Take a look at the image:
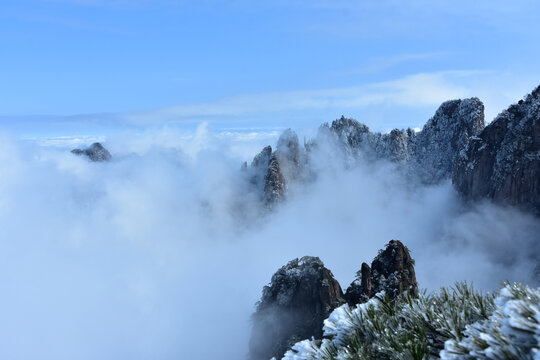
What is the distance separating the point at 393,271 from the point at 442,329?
58063mm

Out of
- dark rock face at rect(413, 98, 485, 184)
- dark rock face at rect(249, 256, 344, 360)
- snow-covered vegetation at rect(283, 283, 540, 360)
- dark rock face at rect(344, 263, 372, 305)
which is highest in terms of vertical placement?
dark rock face at rect(413, 98, 485, 184)

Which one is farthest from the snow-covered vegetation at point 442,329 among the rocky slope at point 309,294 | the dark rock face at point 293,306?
the dark rock face at point 293,306

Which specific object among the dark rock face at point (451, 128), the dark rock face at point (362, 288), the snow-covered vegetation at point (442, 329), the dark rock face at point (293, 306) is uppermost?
the dark rock face at point (451, 128)

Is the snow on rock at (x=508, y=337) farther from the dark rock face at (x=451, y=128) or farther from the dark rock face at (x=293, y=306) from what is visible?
the dark rock face at (x=451, y=128)

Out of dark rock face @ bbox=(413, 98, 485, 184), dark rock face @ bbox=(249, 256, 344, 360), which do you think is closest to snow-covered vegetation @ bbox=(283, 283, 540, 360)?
dark rock face @ bbox=(249, 256, 344, 360)

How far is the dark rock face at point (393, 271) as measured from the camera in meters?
64.9

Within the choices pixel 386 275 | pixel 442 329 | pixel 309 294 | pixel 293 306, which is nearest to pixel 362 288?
pixel 386 275

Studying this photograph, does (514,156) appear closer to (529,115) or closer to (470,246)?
(529,115)

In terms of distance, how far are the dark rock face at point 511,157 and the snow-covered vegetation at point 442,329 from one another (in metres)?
119

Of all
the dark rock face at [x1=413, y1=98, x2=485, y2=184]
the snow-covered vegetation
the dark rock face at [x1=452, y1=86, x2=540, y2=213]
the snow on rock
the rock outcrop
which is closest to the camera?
the snow on rock

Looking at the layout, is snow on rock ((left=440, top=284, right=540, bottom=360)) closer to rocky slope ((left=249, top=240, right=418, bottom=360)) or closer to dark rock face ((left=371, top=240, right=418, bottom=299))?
rocky slope ((left=249, top=240, right=418, bottom=360))

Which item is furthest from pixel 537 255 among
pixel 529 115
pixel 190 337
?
pixel 190 337

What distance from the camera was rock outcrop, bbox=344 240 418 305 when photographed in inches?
2557

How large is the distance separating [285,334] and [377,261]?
24.0 m
